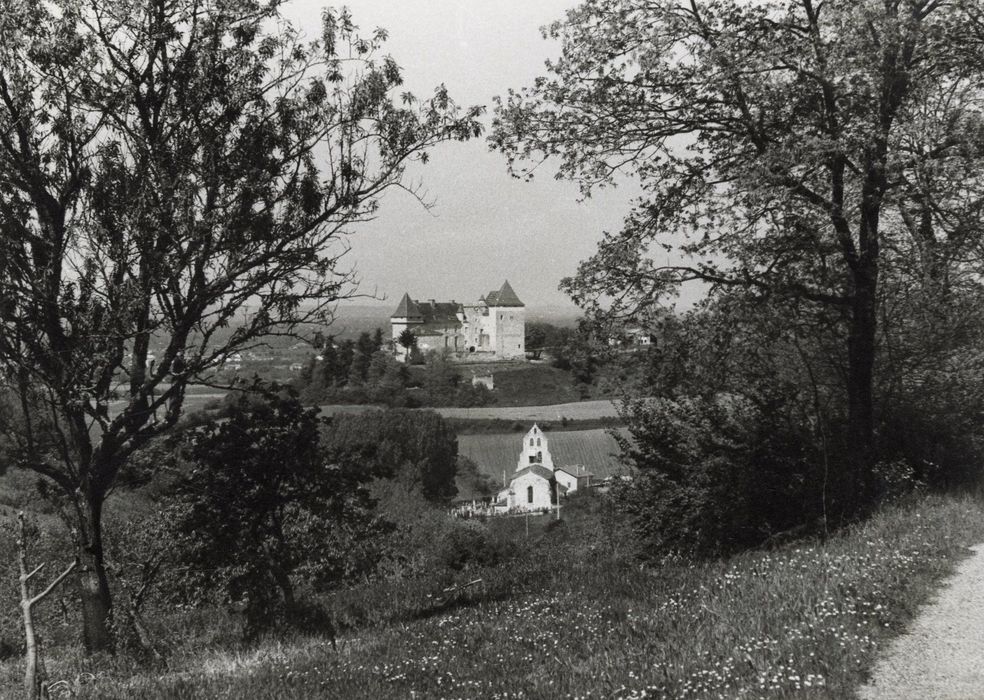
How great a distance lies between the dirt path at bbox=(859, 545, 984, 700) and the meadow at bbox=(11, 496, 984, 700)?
11 centimetres

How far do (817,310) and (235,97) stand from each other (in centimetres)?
841

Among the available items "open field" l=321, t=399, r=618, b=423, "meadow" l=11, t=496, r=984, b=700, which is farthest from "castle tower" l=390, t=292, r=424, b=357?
"meadow" l=11, t=496, r=984, b=700

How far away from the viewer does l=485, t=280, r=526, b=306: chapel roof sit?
154 m

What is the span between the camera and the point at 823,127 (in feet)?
32.9

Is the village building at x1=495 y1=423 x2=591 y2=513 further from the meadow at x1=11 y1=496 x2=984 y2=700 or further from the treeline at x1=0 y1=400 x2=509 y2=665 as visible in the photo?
the meadow at x1=11 y1=496 x2=984 y2=700

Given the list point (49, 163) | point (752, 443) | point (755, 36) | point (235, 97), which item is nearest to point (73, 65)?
point (49, 163)

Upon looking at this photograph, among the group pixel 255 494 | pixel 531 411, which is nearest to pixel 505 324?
pixel 531 411

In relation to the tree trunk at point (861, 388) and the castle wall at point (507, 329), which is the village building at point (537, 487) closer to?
the tree trunk at point (861, 388)

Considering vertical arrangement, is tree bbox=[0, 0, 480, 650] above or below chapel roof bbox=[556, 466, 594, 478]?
above

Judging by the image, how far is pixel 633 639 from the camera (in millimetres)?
5770

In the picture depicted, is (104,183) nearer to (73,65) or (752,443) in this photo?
(73,65)

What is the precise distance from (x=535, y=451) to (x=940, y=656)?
8304cm

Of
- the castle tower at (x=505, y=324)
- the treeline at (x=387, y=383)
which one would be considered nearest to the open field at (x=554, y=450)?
the treeline at (x=387, y=383)

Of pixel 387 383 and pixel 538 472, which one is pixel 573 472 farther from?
pixel 387 383
